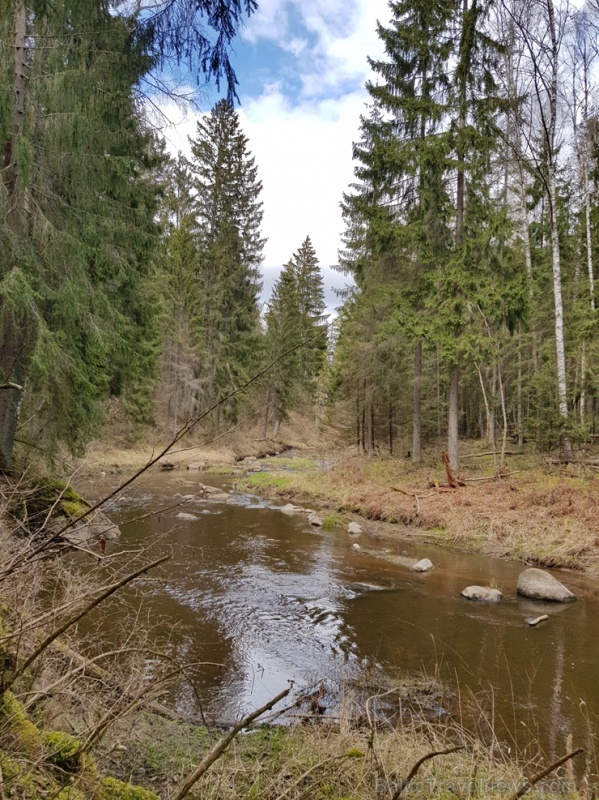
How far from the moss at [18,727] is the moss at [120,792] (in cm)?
38

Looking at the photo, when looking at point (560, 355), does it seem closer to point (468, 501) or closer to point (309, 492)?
point (468, 501)

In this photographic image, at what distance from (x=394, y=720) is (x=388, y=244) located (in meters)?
14.8

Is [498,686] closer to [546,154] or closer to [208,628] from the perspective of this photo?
[208,628]

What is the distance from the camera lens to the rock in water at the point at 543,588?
7.64m

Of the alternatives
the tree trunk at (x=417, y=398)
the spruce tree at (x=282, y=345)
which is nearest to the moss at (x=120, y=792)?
the tree trunk at (x=417, y=398)

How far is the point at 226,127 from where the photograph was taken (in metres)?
30.7

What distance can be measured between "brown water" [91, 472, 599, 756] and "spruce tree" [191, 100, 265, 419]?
20.9m

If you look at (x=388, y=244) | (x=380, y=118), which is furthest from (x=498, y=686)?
(x=380, y=118)

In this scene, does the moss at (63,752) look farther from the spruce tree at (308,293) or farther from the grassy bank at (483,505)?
the spruce tree at (308,293)

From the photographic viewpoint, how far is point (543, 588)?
775 centimetres

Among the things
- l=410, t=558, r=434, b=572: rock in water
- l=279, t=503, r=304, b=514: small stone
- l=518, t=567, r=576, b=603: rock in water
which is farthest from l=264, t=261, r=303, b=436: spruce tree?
l=518, t=567, r=576, b=603: rock in water

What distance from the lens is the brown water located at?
4742 mm

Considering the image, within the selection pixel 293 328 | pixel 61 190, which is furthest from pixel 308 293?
pixel 61 190

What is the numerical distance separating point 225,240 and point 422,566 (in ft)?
86.0
